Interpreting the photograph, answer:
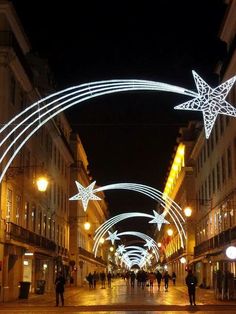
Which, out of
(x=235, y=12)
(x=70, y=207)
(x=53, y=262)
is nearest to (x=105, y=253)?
(x=70, y=207)

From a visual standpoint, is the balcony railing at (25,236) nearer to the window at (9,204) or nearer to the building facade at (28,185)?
the building facade at (28,185)

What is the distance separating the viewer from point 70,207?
81.3m

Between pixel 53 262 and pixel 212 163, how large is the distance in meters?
18.7

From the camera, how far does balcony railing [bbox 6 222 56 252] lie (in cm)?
3866

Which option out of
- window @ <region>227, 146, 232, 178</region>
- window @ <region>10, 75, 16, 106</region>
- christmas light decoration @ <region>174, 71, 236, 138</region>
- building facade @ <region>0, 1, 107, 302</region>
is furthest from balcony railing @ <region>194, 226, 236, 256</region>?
christmas light decoration @ <region>174, 71, 236, 138</region>

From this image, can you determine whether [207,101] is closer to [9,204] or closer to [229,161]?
[9,204]

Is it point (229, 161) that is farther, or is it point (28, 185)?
point (229, 161)

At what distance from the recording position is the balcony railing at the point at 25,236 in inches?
1522

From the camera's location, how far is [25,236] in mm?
43938

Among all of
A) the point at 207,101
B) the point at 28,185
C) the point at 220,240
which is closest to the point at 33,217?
the point at 28,185

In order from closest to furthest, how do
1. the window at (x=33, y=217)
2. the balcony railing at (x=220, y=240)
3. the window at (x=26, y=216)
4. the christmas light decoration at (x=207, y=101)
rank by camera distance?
the christmas light decoration at (x=207, y=101)
the balcony railing at (x=220, y=240)
the window at (x=26, y=216)
the window at (x=33, y=217)

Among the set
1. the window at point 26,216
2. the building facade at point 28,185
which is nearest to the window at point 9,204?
the building facade at point 28,185

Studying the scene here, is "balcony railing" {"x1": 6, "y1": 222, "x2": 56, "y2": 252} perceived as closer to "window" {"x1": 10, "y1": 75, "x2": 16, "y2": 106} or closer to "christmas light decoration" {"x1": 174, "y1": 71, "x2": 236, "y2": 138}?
"window" {"x1": 10, "y1": 75, "x2": 16, "y2": 106}

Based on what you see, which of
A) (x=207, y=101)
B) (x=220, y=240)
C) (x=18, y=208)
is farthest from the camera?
(x=220, y=240)
